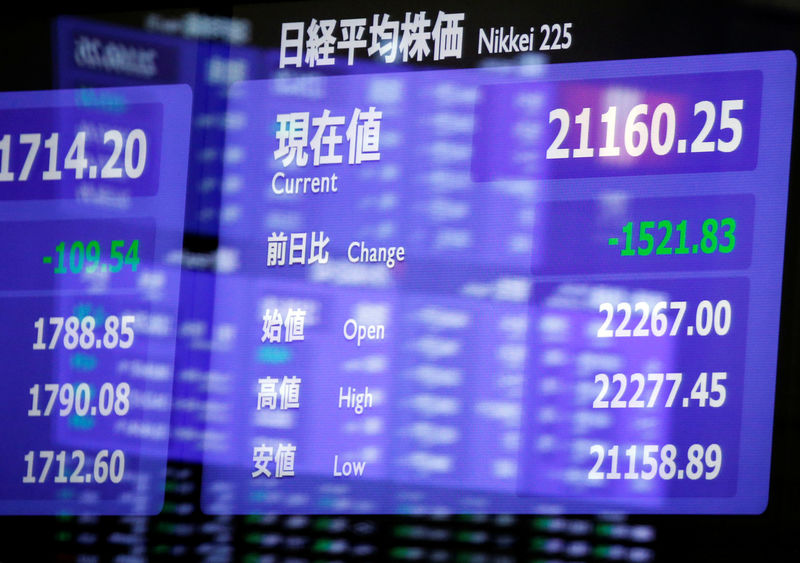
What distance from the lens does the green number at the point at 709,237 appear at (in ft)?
9.55

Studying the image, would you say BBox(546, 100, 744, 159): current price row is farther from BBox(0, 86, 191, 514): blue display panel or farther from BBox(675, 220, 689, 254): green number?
BBox(0, 86, 191, 514): blue display panel

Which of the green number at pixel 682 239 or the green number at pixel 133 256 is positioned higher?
the green number at pixel 682 239

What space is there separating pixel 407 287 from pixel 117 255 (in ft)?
1.74

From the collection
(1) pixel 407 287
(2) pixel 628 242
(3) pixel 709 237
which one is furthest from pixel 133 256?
(3) pixel 709 237

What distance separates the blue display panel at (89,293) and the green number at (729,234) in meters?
0.93

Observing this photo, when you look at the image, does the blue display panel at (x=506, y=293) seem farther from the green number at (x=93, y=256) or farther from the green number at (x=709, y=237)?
the green number at (x=93, y=256)

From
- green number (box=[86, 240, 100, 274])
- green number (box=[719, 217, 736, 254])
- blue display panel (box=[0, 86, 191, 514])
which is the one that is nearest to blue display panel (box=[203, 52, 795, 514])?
green number (box=[719, 217, 736, 254])

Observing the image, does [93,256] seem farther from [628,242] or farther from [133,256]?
[628,242]

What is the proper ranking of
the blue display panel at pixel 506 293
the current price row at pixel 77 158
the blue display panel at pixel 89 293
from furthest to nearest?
the current price row at pixel 77 158 → the blue display panel at pixel 89 293 → the blue display panel at pixel 506 293

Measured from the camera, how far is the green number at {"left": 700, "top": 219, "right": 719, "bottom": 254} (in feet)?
9.55

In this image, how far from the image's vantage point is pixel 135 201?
320cm

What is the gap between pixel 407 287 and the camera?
9.93ft

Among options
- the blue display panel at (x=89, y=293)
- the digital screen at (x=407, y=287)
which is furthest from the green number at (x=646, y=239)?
the blue display panel at (x=89, y=293)

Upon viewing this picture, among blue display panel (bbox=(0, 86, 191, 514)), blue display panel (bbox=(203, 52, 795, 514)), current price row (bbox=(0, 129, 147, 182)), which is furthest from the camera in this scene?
current price row (bbox=(0, 129, 147, 182))
